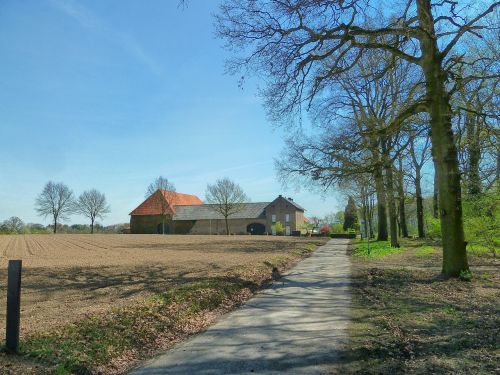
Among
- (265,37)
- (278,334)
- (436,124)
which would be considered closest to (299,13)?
(265,37)

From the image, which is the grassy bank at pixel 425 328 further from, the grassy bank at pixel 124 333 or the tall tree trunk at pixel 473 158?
the tall tree trunk at pixel 473 158

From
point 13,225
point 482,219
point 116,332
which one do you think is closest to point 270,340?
point 116,332

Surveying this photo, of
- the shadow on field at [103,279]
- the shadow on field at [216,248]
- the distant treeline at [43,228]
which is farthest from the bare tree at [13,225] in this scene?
the shadow on field at [103,279]

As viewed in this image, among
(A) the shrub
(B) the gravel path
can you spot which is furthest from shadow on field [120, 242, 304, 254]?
(B) the gravel path

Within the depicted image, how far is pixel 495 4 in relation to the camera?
11.6 m

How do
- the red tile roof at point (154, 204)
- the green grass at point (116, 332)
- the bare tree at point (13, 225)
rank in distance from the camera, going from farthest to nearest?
1. the red tile roof at point (154, 204)
2. the bare tree at point (13, 225)
3. the green grass at point (116, 332)

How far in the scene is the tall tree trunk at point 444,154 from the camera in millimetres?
12625

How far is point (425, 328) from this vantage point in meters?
7.57

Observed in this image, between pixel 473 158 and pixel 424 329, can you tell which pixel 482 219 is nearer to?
pixel 473 158

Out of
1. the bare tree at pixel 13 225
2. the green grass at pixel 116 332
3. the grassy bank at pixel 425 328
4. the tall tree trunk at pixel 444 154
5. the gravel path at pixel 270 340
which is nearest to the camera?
the grassy bank at pixel 425 328

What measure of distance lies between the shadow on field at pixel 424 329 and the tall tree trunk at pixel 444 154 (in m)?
0.90

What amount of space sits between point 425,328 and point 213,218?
305ft

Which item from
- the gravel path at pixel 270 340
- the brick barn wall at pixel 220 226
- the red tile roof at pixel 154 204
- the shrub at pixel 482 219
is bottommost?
the gravel path at pixel 270 340

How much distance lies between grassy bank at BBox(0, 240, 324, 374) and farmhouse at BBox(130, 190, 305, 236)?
8609 cm
